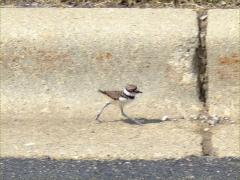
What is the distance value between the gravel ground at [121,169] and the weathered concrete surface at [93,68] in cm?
88

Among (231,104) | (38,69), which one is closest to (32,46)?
(38,69)

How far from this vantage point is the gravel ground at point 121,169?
16.9 feet

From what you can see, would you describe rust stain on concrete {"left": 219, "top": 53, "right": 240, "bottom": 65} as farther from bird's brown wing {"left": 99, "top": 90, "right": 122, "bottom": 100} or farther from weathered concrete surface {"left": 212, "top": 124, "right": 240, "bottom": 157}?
bird's brown wing {"left": 99, "top": 90, "right": 122, "bottom": 100}

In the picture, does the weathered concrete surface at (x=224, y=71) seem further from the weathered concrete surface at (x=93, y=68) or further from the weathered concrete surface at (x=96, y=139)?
the weathered concrete surface at (x=96, y=139)

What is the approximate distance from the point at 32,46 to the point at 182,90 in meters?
1.18

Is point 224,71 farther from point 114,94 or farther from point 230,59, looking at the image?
point 114,94

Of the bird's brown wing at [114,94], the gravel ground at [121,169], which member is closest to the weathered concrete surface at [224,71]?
the bird's brown wing at [114,94]

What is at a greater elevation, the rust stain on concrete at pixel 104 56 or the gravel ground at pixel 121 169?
the rust stain on concrete at pixel 104 56

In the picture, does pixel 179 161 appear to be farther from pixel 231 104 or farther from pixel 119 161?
pixel 231 104

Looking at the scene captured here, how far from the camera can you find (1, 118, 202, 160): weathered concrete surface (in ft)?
18.2

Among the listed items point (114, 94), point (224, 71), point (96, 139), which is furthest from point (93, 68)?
point (224, 71)

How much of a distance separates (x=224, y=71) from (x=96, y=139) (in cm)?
113

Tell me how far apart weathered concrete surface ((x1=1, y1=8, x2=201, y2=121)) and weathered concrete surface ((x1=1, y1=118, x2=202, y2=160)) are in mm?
141

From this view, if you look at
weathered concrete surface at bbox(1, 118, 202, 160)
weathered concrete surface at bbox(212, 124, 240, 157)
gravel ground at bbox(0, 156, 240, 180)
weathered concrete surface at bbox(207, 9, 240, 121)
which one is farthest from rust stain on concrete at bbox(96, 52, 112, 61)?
gravel ground at bbox(0, 156, 240, 180)
